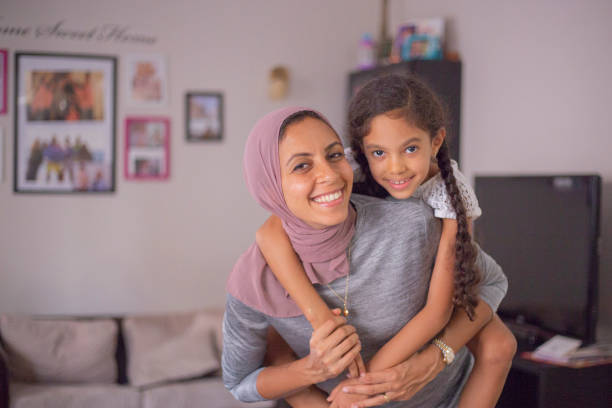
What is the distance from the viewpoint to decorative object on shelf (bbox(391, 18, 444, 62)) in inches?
124

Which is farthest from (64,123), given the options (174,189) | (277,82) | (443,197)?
(443,197)

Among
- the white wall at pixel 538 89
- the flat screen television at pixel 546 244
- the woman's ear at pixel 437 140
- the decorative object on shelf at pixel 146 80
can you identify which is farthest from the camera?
the decorative object on shelf at pixel 146 80

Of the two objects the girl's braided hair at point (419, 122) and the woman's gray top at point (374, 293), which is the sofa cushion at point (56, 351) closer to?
the woman's gray top at point (374, 293)

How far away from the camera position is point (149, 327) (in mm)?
3189

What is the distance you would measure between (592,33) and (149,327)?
2.84m

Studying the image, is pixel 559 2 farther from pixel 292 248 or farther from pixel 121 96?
pixel 121 96

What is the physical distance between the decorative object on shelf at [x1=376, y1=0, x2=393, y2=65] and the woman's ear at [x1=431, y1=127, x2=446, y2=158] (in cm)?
240

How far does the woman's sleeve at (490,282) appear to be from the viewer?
3.90ft

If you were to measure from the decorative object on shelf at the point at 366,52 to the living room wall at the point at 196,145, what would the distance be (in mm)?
226

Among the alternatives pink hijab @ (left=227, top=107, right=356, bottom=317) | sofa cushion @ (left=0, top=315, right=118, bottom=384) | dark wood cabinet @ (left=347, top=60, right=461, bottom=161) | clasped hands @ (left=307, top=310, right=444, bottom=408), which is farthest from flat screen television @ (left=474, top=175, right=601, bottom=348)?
sofa cushion @ (left=0, top=315, right=118, bottom=384)

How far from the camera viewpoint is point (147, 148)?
3.50 meters

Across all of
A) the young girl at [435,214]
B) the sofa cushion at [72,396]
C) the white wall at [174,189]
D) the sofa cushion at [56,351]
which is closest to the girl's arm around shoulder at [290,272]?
the young girl at [435,214]

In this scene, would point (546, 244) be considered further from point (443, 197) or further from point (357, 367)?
point (357, 367)

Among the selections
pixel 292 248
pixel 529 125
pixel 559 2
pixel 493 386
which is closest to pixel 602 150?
pixel 529 125
